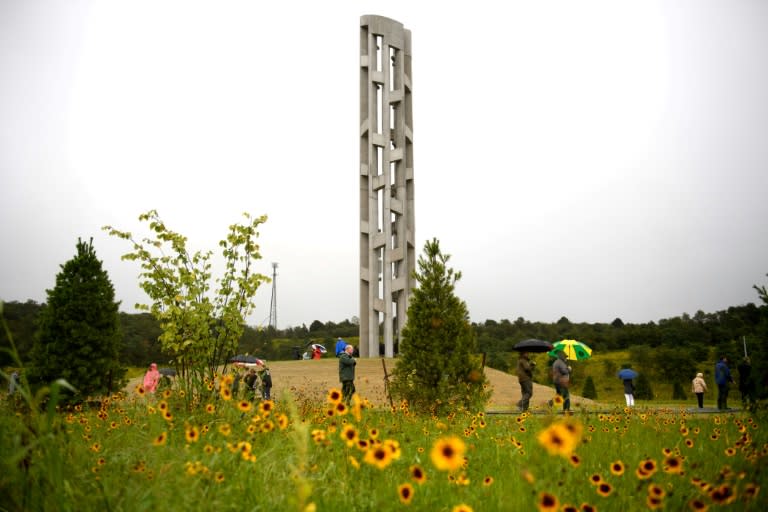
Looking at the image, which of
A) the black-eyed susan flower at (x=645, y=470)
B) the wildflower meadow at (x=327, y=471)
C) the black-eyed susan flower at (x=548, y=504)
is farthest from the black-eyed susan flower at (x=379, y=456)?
the black-eyed susan flower at (x=645, y=470)

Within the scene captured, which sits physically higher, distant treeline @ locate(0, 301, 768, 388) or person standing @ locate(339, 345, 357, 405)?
distant treeline @ locate(0, 301, 768, 388)

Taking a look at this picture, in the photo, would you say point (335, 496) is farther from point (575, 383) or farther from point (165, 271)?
point (575, 383)

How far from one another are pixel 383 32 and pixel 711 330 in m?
32.7

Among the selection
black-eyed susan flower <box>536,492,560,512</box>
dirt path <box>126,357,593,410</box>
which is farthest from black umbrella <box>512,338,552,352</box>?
black-eyed susan flower <box>536,492,560,512</box>

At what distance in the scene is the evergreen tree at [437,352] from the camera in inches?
367

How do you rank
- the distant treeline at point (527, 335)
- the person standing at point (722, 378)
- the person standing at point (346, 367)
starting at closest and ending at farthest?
the person standing at point (346, 367) → the person standing at point (722, 378) → the distant treeline at point (527, 335)

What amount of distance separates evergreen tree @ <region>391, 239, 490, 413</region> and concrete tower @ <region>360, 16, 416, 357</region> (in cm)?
1498

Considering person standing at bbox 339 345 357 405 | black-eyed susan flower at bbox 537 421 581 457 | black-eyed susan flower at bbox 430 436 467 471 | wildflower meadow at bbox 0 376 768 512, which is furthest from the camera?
person standing at bbox 339 345 357 405

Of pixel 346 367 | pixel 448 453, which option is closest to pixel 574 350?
pixel 346 367

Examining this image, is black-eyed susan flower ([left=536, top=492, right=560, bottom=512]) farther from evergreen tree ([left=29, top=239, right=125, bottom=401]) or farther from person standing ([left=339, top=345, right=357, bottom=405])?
evergreen tree ([left=29, top=239, right=125, bottom=401])

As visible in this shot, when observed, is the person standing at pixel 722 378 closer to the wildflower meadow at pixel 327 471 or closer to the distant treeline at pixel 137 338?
the wildflower meadow at pixel 327 471

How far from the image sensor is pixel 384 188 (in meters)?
25.6

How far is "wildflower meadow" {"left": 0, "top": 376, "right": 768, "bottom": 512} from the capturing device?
2.22 metres

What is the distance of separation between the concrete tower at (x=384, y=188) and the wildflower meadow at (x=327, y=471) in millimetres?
19703
